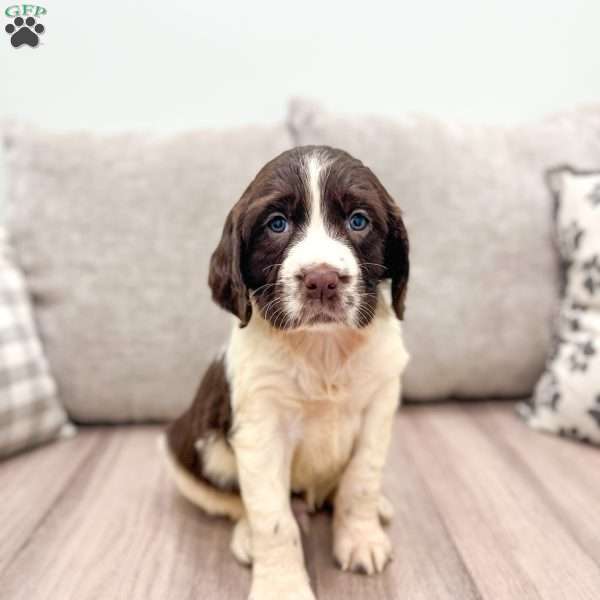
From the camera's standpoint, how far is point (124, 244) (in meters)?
2.45

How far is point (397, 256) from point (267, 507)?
676mm

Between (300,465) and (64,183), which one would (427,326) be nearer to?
(300,465)

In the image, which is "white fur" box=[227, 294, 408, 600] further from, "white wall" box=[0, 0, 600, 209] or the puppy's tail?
"white wall" box=[0, 0, 600, 209]

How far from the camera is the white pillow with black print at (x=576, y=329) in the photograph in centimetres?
226

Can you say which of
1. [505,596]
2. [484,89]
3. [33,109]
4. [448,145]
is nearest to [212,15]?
[33,109]

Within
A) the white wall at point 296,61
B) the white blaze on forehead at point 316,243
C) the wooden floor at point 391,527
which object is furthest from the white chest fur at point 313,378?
the white wall at point 296,61

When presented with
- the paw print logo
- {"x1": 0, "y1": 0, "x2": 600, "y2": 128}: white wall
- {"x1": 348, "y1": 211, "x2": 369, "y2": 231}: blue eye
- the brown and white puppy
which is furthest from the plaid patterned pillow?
{"x1": 348, "y1": 211, "x2": 369, "y2": 231}: blue eye

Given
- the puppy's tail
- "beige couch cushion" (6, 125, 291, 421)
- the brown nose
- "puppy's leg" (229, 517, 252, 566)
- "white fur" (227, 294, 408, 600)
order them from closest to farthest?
the brown nose → "white fur" (227, 294, 408, 600) → "puppy's leg" (229, 517, 252, 566) → the puppy's tail → "beige couch cushion" (6, 125, 291, 421)

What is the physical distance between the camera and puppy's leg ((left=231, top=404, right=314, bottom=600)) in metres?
1.46

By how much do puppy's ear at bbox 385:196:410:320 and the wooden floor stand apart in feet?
2.23

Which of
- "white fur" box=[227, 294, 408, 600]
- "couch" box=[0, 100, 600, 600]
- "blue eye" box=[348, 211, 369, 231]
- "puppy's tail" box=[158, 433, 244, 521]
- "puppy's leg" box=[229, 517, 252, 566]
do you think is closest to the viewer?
"blue eye" box=[348, 211, 369, 231]

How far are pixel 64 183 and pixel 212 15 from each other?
2.84 feet

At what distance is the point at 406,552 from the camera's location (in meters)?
1.64

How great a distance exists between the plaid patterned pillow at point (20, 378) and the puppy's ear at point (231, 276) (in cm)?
115
